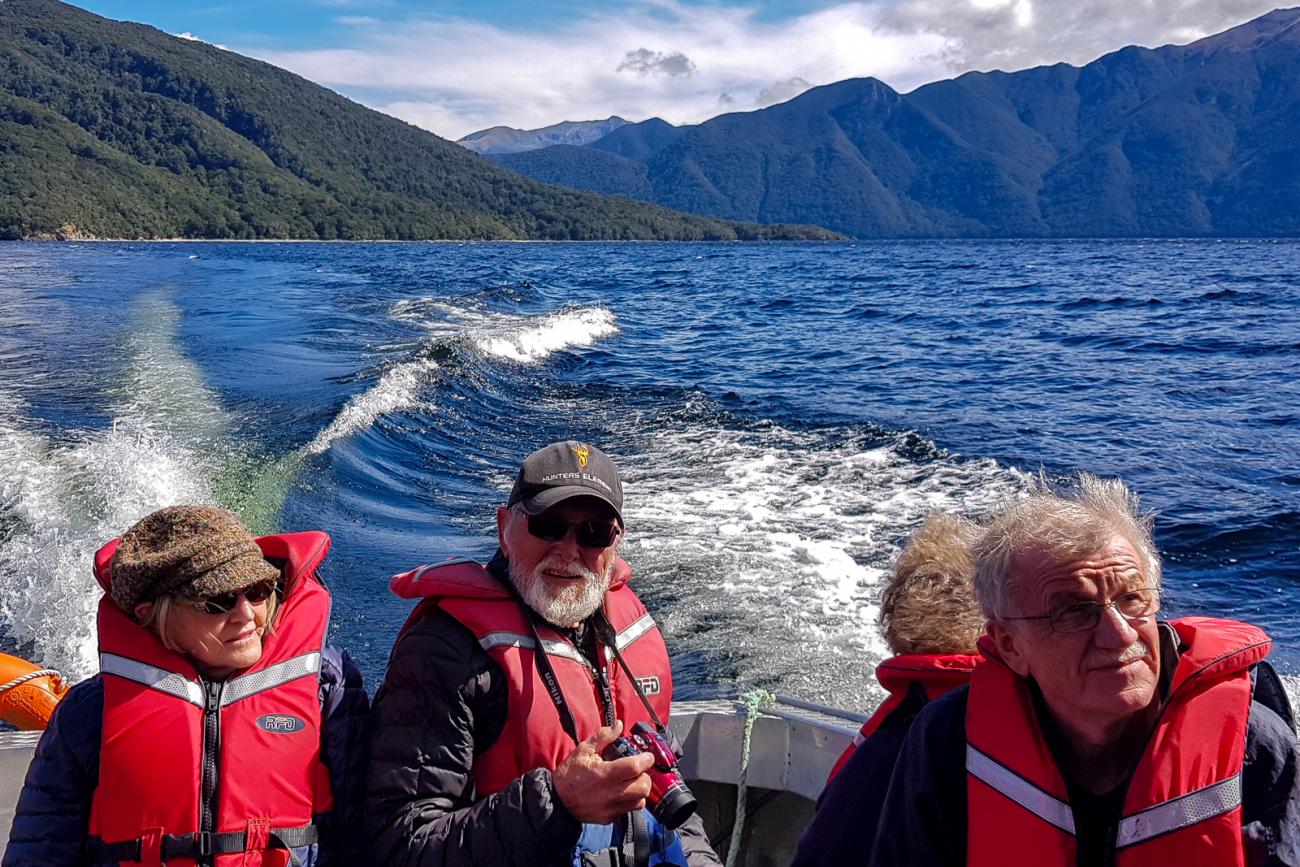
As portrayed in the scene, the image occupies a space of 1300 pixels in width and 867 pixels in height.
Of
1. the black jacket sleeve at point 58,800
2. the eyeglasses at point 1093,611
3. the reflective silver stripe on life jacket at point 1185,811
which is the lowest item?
the black jacket sleeve at point 58,800

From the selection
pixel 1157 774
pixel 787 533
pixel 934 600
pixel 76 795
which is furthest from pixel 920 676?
pixel 787 533

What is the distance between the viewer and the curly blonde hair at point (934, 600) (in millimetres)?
2320

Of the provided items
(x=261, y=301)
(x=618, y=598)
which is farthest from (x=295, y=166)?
(x=618, y=598)

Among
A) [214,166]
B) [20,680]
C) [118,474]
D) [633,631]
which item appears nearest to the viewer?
[633,631]

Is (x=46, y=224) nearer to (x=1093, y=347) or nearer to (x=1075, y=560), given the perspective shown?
(x=1093, y=347)

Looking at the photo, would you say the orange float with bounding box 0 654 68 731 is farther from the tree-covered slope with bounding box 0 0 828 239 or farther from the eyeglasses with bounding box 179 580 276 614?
the tree-covered slope with bounding box 0 0 828 239

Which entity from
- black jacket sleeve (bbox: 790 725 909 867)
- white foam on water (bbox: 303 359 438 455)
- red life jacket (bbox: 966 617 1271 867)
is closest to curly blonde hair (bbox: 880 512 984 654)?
black jacket sleeve (bbox: 790 725 909 867)

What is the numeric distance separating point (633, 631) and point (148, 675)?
1.27m

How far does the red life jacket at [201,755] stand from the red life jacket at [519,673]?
355mm

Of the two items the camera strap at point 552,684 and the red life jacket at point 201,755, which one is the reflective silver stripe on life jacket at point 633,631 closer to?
the camera strap at point 552,684

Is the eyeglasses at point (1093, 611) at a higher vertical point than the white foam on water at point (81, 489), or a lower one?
higher

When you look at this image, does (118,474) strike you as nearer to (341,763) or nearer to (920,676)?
(341,763)

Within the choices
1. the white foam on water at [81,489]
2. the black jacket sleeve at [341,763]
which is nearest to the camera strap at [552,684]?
the black jacket sleeve at [341,763]

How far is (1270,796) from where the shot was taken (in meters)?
1.77
